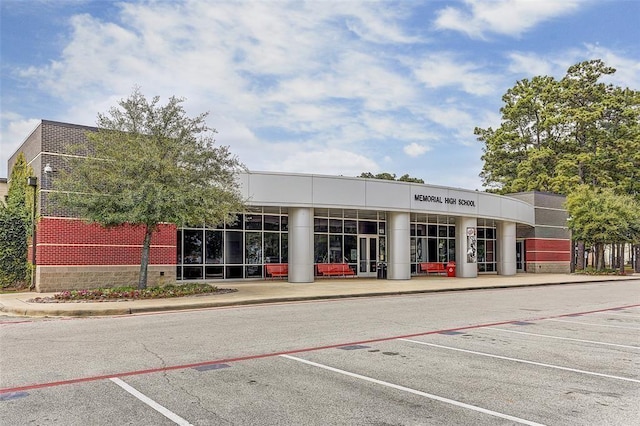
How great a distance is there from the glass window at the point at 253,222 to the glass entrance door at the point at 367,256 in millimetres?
6749

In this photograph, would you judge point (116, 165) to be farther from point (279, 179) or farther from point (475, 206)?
point (475, 206)

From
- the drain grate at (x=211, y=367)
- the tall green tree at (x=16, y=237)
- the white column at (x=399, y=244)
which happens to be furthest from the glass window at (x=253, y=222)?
the drain grate at (x=211, y=367)

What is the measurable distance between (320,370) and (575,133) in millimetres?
51034

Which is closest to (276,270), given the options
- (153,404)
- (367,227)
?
(367,227)

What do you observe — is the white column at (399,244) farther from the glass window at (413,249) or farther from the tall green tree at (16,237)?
the tall green tree at (16,237)

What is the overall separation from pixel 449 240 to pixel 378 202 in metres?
11.1

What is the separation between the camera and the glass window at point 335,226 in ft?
104

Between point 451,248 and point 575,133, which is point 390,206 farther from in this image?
point 575,133

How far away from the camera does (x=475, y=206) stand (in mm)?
32719

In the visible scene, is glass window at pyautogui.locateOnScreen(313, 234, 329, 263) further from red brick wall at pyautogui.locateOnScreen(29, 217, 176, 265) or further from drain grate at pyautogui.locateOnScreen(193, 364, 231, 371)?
drain grate at pyautogui.locateOnScreen(193, 364, 231, 371)

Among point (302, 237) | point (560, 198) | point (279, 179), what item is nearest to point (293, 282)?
point (302, 237)

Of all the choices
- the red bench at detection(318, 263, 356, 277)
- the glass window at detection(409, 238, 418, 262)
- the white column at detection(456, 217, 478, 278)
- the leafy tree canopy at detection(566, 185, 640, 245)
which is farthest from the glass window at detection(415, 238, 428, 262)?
the leafy tree canopy at detection(566, 185, 640, 245)

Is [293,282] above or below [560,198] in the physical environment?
below

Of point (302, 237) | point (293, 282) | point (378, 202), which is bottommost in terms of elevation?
point (293, 282)
